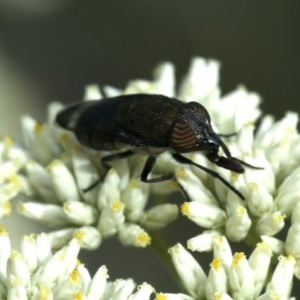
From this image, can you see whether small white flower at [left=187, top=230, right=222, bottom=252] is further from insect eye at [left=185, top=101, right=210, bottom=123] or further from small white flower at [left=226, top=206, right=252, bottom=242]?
insect eye at [left=185, top=101, right=210, bottom=123]

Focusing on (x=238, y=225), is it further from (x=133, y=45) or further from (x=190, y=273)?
(x=133, y=45)

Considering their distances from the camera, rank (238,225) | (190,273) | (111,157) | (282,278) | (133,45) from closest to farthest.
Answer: (282,278)
(190,273)
(238,225)
(111,157)
(133,45)

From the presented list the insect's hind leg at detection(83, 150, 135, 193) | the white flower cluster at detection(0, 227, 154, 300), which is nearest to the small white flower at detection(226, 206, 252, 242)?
the white flower cluster at detection(0, 227, 154, 300)

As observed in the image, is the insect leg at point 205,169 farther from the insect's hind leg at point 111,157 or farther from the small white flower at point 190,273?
the small white flower at point 190,273

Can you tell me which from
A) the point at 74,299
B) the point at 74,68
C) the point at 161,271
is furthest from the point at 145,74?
the point at 74,299

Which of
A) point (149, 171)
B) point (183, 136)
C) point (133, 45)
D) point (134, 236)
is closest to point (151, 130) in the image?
point (183, 136)

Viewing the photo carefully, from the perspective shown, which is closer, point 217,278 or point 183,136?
point 217,278
